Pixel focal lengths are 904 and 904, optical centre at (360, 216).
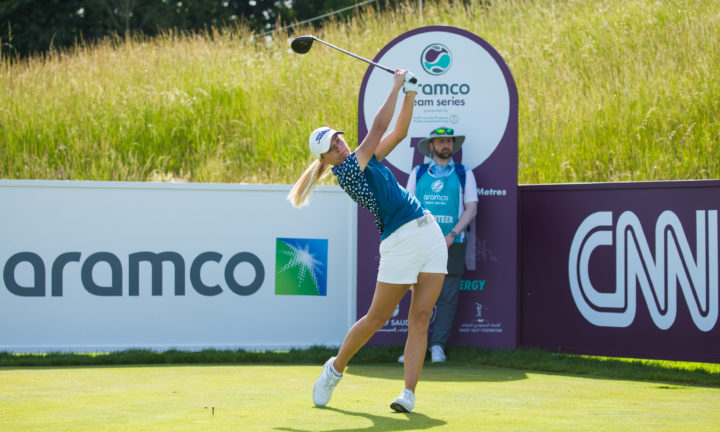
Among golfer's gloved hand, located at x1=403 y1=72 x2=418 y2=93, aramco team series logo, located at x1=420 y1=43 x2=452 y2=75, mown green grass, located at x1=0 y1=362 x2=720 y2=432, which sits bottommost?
mown green grass, located at x1=0 y1=362 x2=720 y2=432

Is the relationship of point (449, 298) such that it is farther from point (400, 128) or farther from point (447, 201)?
point (400, 128)

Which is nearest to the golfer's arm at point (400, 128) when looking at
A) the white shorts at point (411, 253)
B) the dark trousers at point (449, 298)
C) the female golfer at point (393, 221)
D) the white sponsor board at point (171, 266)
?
the female golfer at point (393, 221)

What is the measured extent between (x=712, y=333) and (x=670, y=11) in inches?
391

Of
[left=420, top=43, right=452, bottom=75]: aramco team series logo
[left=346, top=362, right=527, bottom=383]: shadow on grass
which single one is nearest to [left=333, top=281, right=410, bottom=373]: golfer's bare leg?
[left=346, top=362, right=527, bottom=383]: shadow on grass

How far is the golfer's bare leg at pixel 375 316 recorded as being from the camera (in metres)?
5.32

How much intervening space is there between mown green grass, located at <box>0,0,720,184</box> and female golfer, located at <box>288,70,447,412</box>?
6.93m

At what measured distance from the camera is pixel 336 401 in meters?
5.79

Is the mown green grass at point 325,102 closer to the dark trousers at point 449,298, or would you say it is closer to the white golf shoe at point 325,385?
the dark trousers at point 449,298

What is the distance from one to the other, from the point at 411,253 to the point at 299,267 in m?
3.77

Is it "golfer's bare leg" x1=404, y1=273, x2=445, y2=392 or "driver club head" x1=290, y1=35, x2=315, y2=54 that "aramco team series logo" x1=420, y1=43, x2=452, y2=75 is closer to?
"driver club head" x1=290, y1=35, x2=315, y2=54

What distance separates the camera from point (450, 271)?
324 inches

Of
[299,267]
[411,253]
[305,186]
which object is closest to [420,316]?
[411,253]

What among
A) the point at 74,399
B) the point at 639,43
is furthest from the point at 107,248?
the point at 639,43

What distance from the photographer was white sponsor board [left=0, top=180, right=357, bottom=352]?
8492 mm
